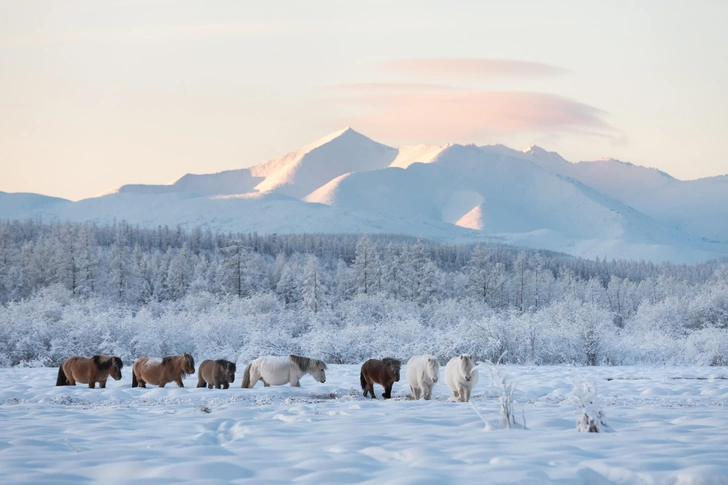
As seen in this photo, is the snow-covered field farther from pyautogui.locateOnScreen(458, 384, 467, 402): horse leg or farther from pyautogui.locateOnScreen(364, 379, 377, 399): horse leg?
pyautogui.locateOnScreen(458, 384, 467, 402): horse leg

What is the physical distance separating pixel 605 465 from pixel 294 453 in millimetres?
3874

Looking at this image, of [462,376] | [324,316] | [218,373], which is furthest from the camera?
[324,316]

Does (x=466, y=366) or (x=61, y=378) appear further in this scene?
(x=61, y=378)

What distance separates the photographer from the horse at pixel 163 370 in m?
17.6

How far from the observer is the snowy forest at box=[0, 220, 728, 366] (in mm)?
30344

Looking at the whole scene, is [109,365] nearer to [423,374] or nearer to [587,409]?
[423,374]

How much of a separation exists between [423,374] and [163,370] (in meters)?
6.69

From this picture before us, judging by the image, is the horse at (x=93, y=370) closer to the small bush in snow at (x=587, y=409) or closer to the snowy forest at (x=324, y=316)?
the snowy forest at (x=324, y=316)

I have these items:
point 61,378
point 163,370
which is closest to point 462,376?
point 163,370

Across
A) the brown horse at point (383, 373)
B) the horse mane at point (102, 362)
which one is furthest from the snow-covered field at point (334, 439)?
the horse mane at point (102, 362)

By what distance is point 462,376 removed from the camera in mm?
14922

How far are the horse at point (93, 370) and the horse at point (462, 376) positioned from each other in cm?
842

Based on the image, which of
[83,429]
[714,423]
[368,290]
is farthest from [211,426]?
[368,290]

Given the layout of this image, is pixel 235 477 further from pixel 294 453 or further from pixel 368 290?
pixel 368 290
